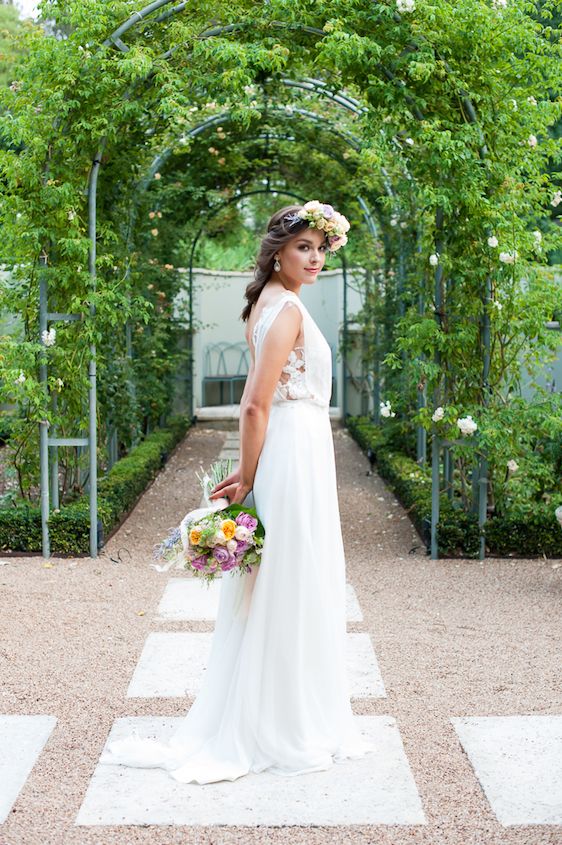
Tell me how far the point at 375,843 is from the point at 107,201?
5.05m

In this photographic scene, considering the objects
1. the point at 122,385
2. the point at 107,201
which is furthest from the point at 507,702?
the point at 122,385

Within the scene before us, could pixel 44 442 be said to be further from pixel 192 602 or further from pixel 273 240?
pixel 273 240

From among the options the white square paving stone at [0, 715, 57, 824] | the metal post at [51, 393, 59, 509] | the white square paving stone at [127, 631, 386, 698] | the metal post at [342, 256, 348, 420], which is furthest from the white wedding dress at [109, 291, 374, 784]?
the metal post at [342, 256, 348, 420]

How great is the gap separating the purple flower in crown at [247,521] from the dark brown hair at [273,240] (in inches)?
25.1

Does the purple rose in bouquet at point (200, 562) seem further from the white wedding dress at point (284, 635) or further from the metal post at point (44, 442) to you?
the metal post at point (44, 442)

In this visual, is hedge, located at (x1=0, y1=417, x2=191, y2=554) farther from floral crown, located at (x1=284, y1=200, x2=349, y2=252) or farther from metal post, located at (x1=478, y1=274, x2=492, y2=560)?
floral crown, located at (x1=284, y1=200, x2=349, y2=252)

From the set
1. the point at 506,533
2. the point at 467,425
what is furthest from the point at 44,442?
the point at 506,533

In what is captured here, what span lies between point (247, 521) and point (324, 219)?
0.86m

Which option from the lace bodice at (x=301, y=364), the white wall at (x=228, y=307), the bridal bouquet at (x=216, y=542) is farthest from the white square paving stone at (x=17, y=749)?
the white wall at (x=228, y=307)

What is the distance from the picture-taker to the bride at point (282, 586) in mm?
2914

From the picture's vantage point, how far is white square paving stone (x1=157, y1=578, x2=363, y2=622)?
4.68 meters

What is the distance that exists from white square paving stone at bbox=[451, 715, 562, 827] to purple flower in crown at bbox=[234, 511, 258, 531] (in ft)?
2.99

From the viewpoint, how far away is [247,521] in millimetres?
2885

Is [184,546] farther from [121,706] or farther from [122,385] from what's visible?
[122,385]
